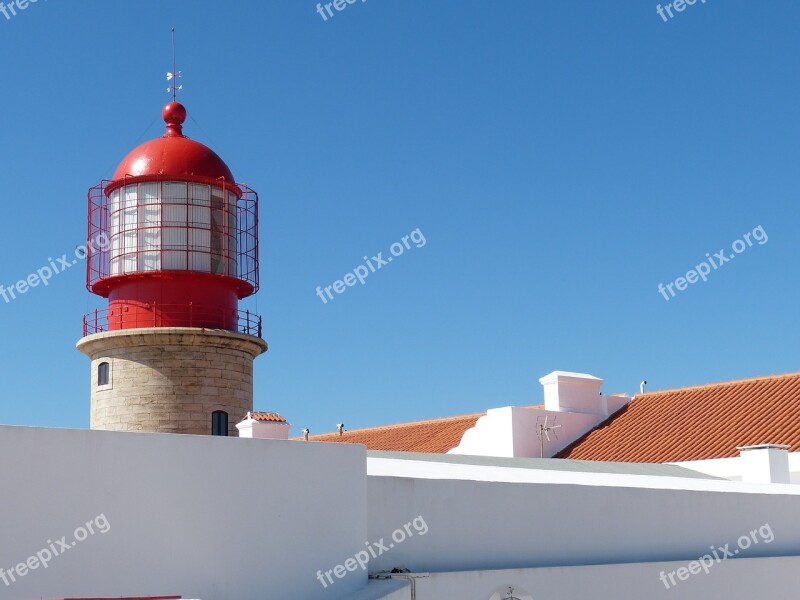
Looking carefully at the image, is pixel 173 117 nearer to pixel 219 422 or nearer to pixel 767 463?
pixel 219 422

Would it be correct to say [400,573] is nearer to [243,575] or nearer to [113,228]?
[243,575]

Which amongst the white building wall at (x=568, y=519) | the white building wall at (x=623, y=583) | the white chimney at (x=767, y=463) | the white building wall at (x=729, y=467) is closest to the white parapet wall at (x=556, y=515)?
the white building wall at (x=568, y=519)

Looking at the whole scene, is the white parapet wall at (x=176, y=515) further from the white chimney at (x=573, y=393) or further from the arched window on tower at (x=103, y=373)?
the white chimney at (x=573, y=393)

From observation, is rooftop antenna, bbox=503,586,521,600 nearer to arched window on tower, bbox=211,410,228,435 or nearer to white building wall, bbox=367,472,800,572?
white building wall, bbox=367,472,800,572

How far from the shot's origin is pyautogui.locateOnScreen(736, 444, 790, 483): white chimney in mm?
17359

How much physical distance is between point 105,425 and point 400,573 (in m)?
9.38

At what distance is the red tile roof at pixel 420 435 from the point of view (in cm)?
2422

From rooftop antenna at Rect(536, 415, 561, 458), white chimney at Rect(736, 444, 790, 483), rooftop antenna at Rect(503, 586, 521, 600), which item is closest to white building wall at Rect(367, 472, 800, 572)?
rooftop antenna at Rect(503, 586, 521, 600)

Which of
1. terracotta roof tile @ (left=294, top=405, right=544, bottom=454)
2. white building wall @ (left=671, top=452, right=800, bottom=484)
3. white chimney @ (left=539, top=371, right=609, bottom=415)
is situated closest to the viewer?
white building wall @ (left=671, top=452, right=800, bottom=484)

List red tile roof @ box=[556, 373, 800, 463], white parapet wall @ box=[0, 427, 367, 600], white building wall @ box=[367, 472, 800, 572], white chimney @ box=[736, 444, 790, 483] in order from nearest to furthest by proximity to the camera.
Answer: white parapet wall @ box=[0, 427, 367, 600] < white building wall @ box=[367, 472, 800, 572] < white chimney @ box=[736, 444, 790, 483] < red tile roof @ box=[556, 373, 800, 463]

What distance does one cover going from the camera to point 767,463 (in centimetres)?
1734

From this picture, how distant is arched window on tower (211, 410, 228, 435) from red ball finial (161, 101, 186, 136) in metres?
5.09

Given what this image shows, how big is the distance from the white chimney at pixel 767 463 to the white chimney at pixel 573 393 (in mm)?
5891

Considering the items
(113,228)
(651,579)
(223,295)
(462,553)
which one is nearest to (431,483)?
(462,553)
